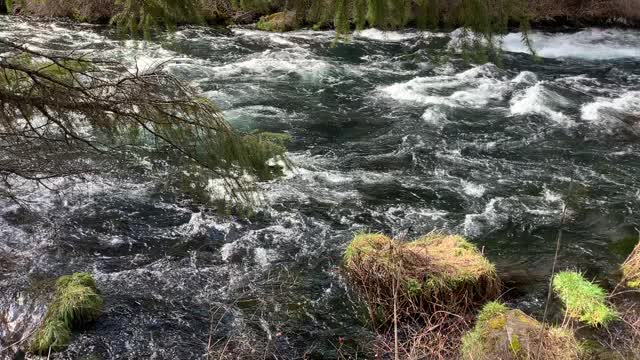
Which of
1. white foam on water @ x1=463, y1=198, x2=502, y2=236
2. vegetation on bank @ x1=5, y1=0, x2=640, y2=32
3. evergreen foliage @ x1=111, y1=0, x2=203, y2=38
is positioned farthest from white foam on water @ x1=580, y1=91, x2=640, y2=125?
evergreen foliage @ x1=111, y1=0, x2=203, y2=38

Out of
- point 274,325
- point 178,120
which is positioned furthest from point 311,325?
point 178,120

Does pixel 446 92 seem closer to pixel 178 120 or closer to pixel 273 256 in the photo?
pixel 273 256

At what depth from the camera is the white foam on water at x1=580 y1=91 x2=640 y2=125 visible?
10.6m

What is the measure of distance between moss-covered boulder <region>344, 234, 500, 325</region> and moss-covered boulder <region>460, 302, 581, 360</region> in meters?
0.68

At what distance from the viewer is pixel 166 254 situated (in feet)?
22.3

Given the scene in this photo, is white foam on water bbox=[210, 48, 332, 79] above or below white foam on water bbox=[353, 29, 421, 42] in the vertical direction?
below

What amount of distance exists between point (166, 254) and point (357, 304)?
2.47 metres

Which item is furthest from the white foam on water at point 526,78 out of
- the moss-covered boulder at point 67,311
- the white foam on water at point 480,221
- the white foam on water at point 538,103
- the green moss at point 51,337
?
the green moss at point 51,337

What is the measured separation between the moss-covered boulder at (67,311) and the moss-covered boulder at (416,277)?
2.71 m

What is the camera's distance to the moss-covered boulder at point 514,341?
449cm

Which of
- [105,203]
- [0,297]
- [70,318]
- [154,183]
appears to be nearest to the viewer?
[70,318]

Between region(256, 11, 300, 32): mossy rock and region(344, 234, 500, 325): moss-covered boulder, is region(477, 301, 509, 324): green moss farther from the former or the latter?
region(256, 11, 300, 32): mossy rock

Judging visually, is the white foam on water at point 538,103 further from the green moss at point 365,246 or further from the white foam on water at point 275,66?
the green moss at point 365,246

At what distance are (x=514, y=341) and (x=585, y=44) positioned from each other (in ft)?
43.6
